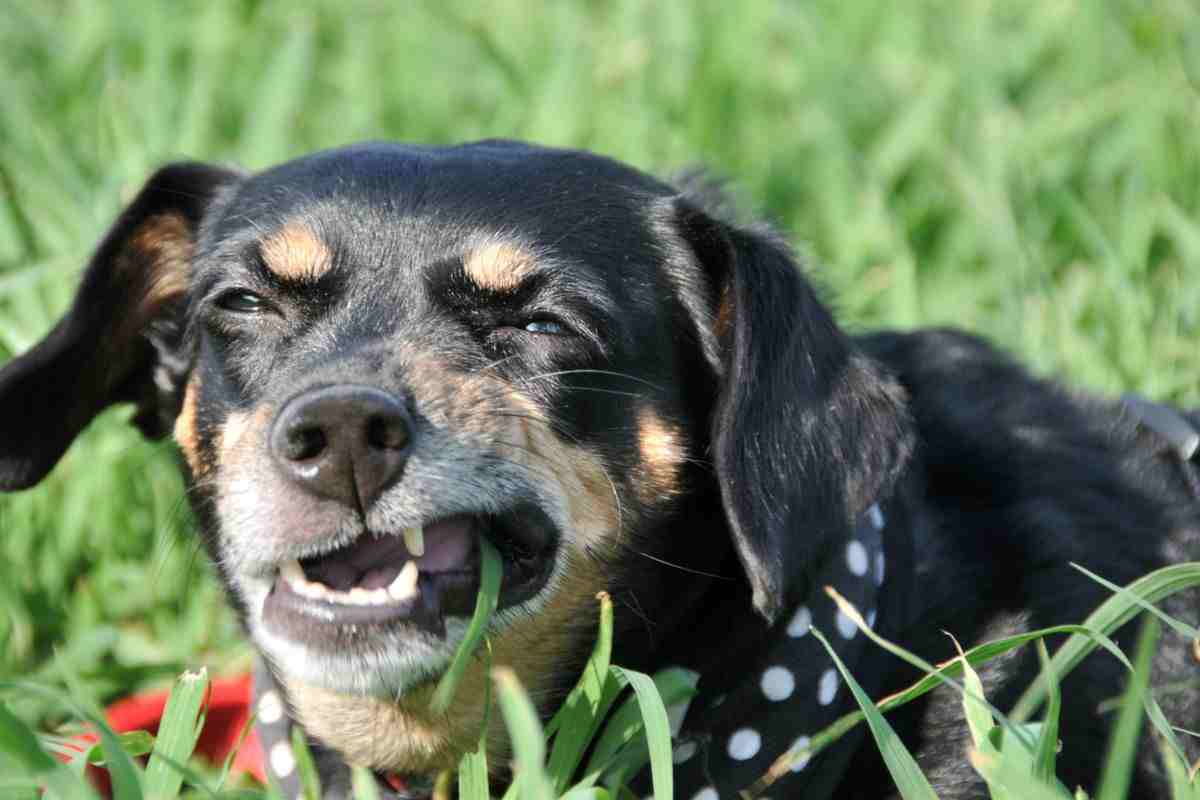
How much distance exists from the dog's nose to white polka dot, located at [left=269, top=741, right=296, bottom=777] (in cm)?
Answer: 69

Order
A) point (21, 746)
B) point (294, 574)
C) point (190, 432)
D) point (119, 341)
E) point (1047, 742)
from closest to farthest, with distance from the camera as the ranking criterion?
1. point (21, 746)
2. point (1047, 742)
3. point (294, 574)
4. point (190, 432)
5. point (119, 341)

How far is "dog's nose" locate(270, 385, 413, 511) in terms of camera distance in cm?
244

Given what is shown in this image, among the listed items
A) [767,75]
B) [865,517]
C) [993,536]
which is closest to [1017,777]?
[865,517]

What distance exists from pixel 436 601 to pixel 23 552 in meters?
1.90

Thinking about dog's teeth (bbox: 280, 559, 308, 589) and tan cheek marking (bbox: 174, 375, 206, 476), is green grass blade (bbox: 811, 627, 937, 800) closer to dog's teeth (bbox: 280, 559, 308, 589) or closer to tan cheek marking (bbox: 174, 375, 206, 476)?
dog's teeth (bbox: 280, 559, 308, 589)

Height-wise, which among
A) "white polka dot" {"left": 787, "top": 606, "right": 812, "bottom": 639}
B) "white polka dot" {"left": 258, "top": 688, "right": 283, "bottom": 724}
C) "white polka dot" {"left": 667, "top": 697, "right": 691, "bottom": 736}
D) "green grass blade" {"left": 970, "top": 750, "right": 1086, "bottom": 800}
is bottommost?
"white polka dot" {"left": 258, "top": 688, "right": 283, "bottom": 724}

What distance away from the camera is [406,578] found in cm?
257

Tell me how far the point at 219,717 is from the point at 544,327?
1.56 meters

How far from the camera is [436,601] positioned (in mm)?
2564

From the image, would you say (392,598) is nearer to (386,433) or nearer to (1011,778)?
(386,433)

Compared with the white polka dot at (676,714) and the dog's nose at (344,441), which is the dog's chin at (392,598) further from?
the white polka dot at (676,714)

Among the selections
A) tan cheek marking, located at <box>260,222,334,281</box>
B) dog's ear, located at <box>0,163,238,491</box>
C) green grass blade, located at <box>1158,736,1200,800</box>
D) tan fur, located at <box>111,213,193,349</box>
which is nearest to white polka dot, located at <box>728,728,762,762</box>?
green grass blade, located at <box>1158,736,1200,800</box>

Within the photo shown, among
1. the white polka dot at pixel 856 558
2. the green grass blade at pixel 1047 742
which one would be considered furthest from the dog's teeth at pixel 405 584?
the green grass blade at pixel 1047 742

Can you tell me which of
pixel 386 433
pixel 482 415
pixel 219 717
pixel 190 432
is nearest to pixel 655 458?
pixel 482 415
